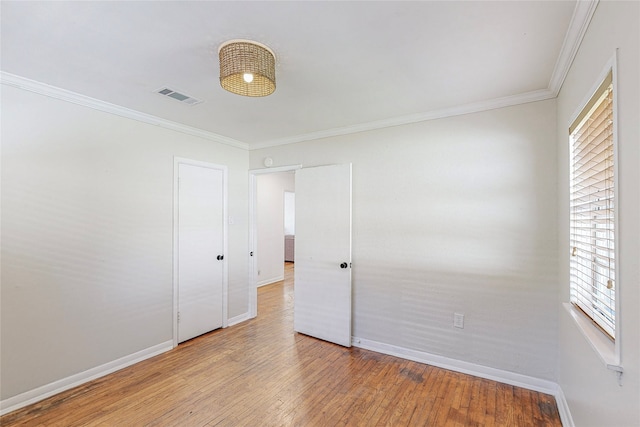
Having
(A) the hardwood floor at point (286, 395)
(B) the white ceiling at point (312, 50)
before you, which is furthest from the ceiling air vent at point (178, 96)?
(A) the hardwood floor at point (286, 395)

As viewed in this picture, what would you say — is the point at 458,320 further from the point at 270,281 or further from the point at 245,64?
the point at 270,281

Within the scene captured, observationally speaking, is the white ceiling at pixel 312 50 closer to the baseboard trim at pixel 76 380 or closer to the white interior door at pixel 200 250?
the white interior door at pixel 200 250

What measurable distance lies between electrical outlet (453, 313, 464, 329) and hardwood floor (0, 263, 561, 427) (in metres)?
0.42

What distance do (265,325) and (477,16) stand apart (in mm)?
3798

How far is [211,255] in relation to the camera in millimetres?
3729

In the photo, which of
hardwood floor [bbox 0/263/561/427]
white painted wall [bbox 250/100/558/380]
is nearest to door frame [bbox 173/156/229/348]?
hardwood floor [bbox 0/263/561/427]

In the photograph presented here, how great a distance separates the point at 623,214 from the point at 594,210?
51cm

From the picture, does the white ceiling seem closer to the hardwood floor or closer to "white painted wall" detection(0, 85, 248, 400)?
"white painted wall" detection(0, 85, 248, 400)

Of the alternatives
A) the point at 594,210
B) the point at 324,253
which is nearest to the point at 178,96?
the point at 324,253

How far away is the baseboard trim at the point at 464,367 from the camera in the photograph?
8.03ft

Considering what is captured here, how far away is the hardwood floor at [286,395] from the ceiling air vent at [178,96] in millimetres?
2462

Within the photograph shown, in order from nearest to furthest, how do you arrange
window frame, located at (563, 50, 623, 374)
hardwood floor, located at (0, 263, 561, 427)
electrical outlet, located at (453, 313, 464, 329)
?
window frame, located at (563, 50, 623, 374) → hardwood floor, located at (0, 263, 561, 427) → electrical outlet, located at (453, 313, 464, 329)

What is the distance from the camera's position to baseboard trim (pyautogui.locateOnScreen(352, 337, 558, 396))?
2.45m

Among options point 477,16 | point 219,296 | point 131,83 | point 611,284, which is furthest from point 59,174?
point 611,284
